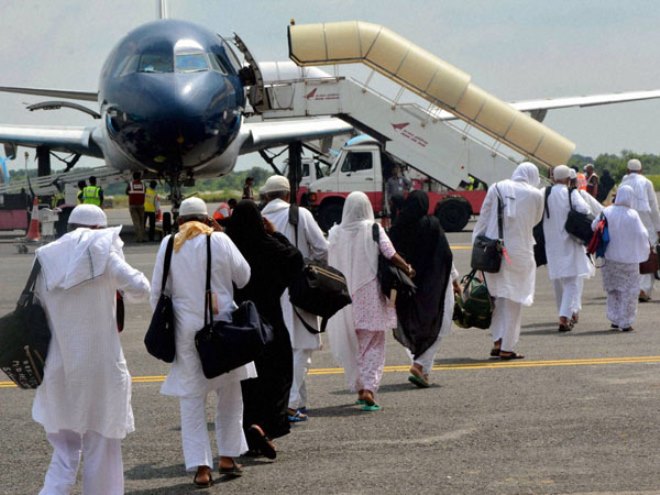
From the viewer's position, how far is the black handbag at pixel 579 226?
1366 centimetres

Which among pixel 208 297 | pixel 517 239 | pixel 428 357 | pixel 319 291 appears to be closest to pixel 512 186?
pixel 517 239

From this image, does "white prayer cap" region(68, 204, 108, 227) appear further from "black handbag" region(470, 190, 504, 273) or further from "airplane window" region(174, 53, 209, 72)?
"airplane window" region(174, 53, 209, 72)

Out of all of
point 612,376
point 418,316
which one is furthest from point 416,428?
point 612,376

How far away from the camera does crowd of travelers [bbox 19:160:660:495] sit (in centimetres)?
671

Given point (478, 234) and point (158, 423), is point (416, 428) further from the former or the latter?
point (478, 234)

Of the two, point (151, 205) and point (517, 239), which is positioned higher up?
point (151, 205)

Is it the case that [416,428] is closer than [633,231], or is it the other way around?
[416,428]

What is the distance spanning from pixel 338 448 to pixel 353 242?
208 cm

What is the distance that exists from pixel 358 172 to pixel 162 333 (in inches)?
942

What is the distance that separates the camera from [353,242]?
988 centimetres

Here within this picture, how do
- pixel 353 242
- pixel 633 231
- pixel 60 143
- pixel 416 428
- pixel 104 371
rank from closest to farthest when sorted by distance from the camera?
pixel 104 371 < pixel 416 428 < pixel 353 242 < pixel 633 231 < pixel 60 143

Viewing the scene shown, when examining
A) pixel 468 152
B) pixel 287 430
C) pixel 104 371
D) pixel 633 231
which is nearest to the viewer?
pixel 104 371

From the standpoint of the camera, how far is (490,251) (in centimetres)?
1198

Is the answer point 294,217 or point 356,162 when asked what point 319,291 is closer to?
point 294,217
